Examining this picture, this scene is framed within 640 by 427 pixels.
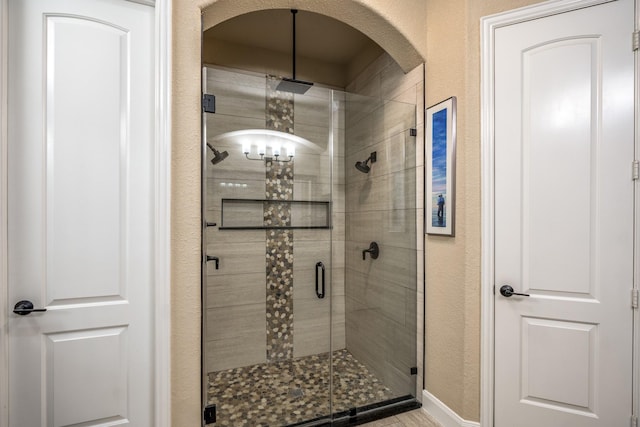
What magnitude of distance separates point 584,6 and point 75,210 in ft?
8.96

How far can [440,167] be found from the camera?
196 centimetres

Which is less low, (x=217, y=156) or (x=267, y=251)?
(x=217, y=156)

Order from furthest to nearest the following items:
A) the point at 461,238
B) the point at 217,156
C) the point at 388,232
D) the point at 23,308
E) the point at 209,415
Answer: the point at 388,232
the point at 217,156
the point at 461,238
the point at 209,415
the point at 23,308

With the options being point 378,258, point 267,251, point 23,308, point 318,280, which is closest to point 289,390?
point 318,280

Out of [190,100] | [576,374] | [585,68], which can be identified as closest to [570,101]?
[585,68]

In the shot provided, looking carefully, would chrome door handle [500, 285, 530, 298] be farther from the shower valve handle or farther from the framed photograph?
the shower valve handle

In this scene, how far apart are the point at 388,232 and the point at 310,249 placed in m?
0.69

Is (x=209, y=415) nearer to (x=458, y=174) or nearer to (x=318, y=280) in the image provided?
(x=318, y=280)

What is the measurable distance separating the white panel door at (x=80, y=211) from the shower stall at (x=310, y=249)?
2.26ft

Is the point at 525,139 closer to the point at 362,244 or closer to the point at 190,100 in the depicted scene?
the point at 362,244

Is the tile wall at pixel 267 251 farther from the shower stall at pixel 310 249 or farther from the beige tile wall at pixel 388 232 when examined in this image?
the beige tile wall at pixel 388 232

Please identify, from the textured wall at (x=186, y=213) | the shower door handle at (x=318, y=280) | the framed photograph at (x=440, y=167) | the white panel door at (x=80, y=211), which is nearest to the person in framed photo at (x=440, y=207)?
the framed photograph at (x=440, y=167)

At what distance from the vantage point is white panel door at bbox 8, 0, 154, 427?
4.20ft

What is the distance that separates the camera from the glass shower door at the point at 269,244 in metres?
2.23
